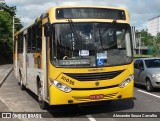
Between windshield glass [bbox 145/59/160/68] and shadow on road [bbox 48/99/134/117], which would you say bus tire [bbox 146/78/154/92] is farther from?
shadow on road [bbox 48/99/134/117]

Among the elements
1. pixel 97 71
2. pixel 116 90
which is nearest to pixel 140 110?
pixel 116 90

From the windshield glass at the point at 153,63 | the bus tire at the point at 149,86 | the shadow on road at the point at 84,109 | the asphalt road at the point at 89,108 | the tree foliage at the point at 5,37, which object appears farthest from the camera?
the tree foliage at the point at 5,37

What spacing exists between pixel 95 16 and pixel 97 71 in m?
1.56

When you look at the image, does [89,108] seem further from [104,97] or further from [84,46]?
[84,46]

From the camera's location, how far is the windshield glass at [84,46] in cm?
1029

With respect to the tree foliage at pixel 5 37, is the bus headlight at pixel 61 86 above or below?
below

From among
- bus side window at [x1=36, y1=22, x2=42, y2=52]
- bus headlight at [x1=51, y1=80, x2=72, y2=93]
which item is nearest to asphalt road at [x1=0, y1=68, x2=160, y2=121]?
bus headlight at [x1=51, y1=80, x2=72, y2=93]

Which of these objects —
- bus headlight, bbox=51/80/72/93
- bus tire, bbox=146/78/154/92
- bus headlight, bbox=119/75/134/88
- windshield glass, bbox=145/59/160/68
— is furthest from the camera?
windshield glass, bbox=145/59/160/68

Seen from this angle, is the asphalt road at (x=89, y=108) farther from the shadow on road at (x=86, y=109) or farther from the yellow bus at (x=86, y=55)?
the yellow bus at (x=86, y=55)

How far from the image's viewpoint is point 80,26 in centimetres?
1044

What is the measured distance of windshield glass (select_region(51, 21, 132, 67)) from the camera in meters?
10.3

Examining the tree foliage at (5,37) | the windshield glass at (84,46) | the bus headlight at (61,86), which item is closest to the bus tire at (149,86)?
the windshield glass at (84,46)

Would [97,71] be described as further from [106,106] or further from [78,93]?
[106,106]

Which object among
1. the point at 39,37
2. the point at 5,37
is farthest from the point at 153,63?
the point at 5,37
